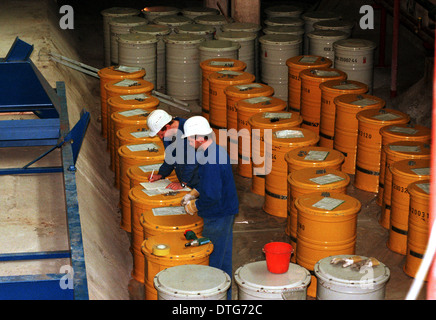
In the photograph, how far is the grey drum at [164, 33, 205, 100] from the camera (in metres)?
A: 12.9

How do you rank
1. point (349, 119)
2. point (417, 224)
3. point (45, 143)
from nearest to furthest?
point (417, 224)
point (45, 143)
point (349, 119)

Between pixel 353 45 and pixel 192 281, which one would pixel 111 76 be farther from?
pixel 192 281

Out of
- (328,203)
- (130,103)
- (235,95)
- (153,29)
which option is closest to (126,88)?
(130,103)

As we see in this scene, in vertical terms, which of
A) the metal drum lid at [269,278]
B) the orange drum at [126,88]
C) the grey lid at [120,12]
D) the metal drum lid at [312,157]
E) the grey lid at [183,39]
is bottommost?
the metal drum lid at [269,278]

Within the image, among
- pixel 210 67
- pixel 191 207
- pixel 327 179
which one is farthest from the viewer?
pixel 210 67

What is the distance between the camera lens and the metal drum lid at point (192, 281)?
6.02m

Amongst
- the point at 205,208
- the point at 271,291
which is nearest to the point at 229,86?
the point at 205,208

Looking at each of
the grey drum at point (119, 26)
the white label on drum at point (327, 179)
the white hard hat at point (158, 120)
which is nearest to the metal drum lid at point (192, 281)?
the white hard hat at point (158, 120)

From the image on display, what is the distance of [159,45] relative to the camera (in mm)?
13664

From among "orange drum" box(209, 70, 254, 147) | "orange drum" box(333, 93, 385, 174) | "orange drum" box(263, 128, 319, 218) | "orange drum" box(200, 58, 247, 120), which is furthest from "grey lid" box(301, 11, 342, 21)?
"orange drum" box(263, 128, 319, 218)

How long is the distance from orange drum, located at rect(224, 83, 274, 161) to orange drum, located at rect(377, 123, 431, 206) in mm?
1935

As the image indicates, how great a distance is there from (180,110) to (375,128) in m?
4.21

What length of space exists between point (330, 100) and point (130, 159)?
10.4 feet

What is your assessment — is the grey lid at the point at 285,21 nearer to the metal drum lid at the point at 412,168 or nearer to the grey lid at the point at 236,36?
the grey lid at the point at 236,36
